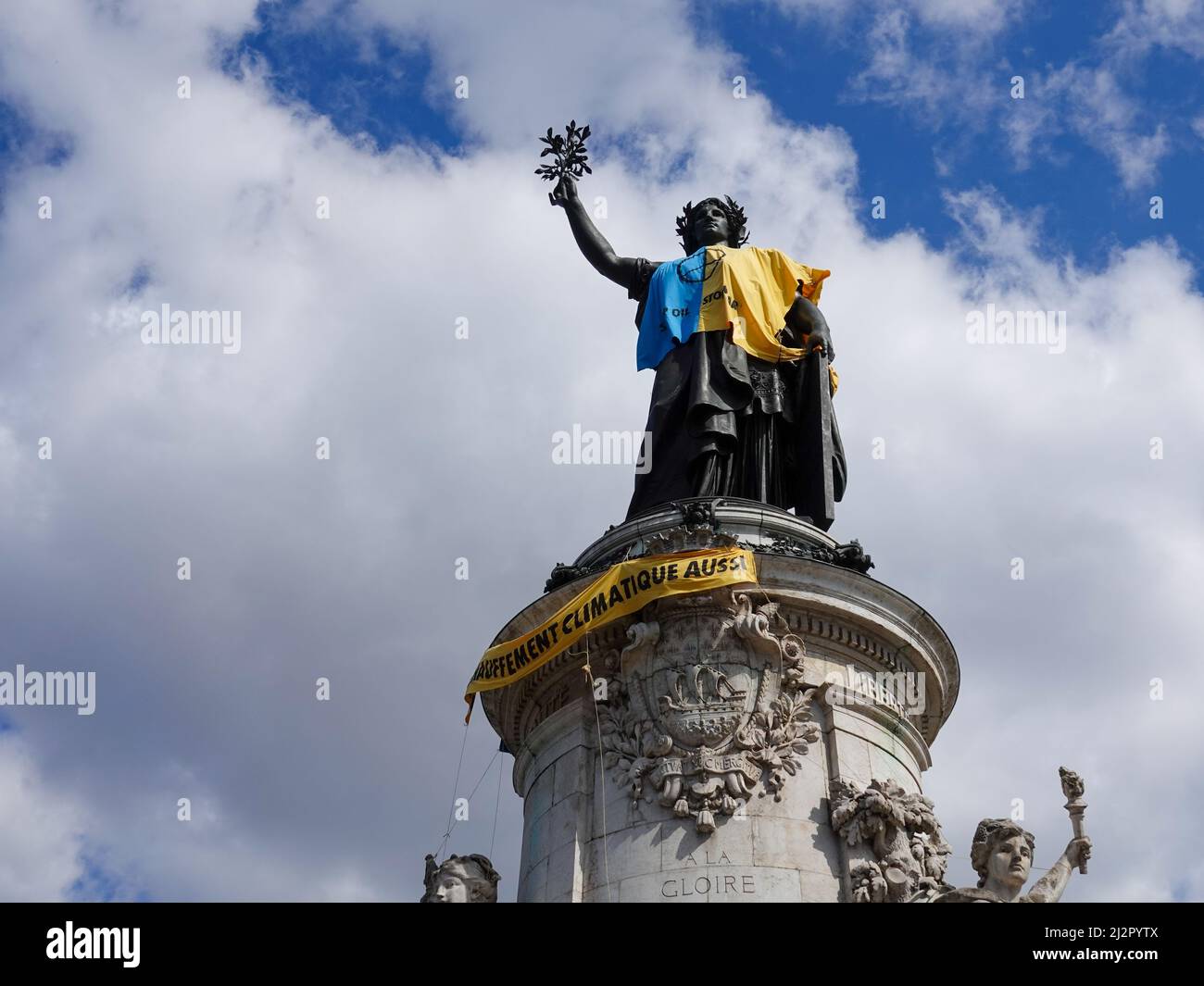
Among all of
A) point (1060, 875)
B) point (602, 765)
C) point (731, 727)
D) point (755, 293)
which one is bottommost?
point (1060, 875)

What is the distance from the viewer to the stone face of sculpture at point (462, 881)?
17812 millimetres

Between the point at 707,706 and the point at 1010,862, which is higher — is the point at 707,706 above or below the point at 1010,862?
Answer: above

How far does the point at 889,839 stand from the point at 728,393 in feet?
26.3

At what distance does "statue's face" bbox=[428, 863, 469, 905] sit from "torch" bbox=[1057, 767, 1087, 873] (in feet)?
21.7

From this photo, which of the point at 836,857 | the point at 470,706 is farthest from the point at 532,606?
the point at 836,857

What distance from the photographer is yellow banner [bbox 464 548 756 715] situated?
18.9 meters

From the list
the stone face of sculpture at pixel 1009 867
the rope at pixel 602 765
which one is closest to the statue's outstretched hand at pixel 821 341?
the rope at pixel 602 765

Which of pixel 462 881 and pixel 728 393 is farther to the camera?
pixel 728 393

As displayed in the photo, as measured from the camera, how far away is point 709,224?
26297 mm

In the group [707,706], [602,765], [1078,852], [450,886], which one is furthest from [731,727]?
[1078,852]

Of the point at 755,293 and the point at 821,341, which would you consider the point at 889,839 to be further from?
the point at 755,293

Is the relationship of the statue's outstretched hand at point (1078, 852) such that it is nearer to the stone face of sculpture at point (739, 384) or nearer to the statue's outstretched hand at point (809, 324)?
the stone face of sculpture at point (739, 384)
